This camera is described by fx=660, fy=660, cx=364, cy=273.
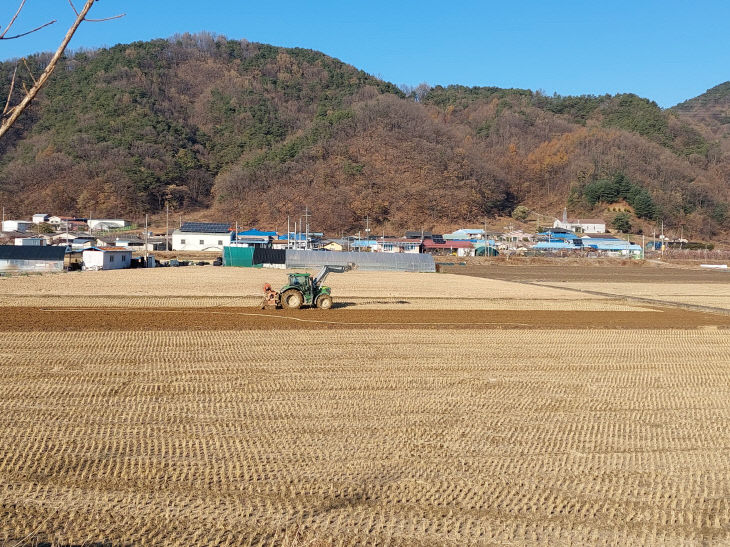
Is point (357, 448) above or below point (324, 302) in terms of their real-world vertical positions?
below

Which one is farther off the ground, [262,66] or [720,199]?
[262,66]

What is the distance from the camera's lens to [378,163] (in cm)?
11575

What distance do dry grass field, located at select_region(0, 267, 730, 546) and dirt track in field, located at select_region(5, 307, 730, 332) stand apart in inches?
25.9

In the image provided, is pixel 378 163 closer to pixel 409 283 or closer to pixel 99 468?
pixel 409 283

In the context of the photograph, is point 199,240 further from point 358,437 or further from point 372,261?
point 358,437

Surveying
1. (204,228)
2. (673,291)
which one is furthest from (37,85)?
(204,228)

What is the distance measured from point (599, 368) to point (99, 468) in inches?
385

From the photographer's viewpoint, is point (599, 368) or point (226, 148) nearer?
point (599, 368)

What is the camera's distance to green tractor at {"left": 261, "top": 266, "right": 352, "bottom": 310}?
22.5 meters

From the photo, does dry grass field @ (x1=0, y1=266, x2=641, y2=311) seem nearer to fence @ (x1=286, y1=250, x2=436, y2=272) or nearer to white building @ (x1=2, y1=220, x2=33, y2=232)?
fence @ (x1=286, y1=250, x2=436, y2=272)

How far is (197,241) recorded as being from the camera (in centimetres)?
7156

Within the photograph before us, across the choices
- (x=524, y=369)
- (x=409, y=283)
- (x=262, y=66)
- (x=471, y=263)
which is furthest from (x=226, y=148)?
(x=524, y=369)

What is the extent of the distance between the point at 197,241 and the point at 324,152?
5219 cm

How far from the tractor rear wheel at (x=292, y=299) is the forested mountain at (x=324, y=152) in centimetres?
7550
